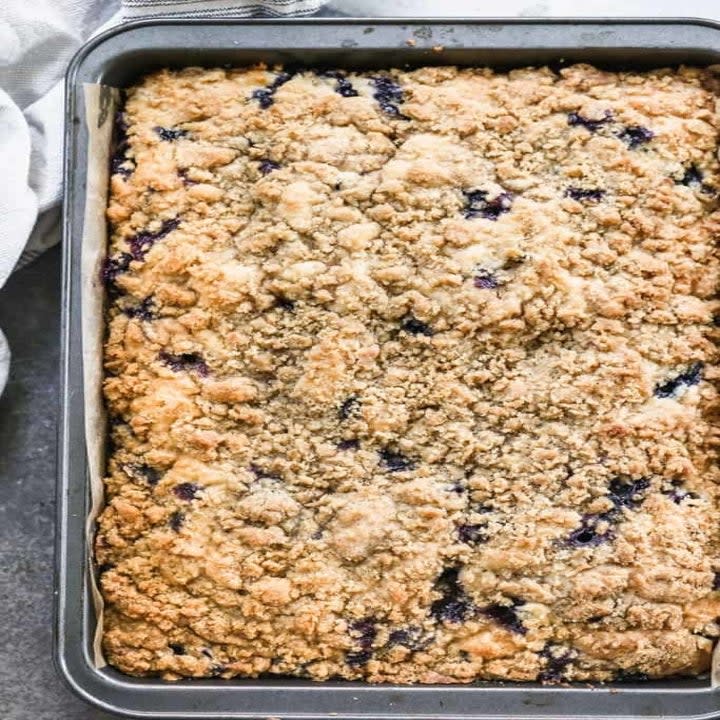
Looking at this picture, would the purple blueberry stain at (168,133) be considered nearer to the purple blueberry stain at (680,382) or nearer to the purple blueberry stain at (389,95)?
the purple blueberry stain at (389,95)

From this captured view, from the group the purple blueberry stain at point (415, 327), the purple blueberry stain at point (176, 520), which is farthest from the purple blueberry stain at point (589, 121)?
the purple blueberry stain at point (176, 520)

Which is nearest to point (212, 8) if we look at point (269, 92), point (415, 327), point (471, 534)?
point (269, 92)

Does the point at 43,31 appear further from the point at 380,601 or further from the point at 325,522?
the point at 380,601

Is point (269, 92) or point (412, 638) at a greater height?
point (269, 92)

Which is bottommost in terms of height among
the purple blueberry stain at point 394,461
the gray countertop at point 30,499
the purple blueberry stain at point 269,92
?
the gray countertop at point 30,499

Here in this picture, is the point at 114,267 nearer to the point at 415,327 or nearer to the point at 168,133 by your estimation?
the point at 168,133

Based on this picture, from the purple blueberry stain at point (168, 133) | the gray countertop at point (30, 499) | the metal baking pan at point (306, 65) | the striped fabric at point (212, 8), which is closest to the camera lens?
the metal baking pan at point (306, 65)
